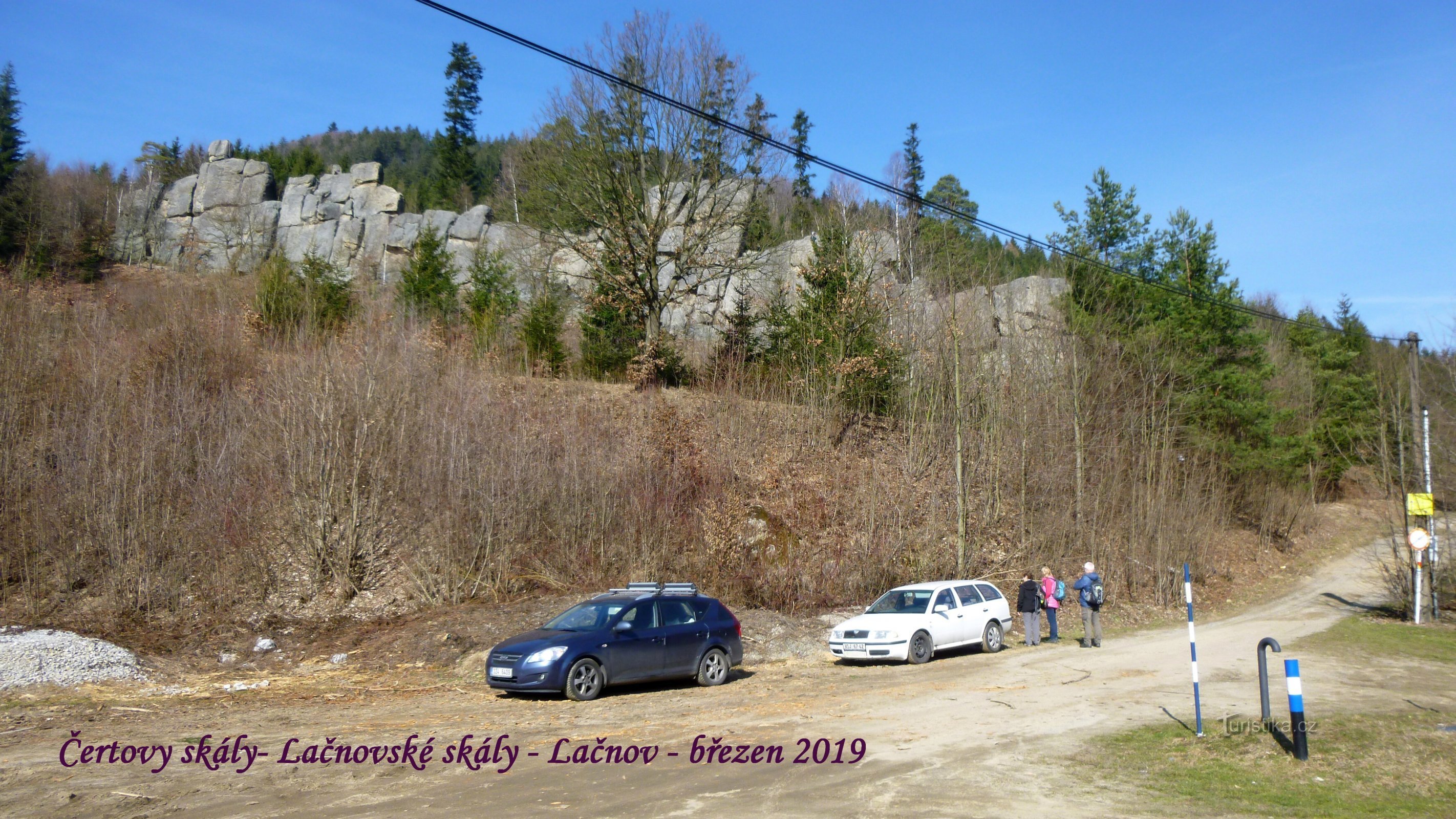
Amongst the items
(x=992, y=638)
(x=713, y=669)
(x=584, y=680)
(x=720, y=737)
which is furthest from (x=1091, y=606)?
(x=720, y=737)

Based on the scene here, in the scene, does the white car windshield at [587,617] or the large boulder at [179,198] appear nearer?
the white car windshield at [587,617]

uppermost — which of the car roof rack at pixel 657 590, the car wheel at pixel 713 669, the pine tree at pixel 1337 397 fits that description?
the pine tree at pixel 1337 397

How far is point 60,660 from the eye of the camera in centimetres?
1502

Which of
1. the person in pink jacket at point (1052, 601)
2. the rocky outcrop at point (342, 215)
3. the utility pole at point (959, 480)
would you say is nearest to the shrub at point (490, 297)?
the utility pole at point (959, 480)

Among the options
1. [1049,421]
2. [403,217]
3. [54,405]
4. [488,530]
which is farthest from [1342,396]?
[403,217]

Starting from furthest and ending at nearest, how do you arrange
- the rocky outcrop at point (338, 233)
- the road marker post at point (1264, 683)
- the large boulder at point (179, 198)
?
1. the large boulder at point (179, 198)
2. the rocky outcrop at point (338, 233)
3. the road marker post at point (1264, 683)

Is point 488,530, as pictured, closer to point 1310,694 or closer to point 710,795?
point 710,795

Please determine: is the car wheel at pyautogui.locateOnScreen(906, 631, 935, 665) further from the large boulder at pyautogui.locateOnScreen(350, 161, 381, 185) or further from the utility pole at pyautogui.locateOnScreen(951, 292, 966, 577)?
A: the large boulder at pyautogui.locateOnScreen(350, 161, 381, 185)

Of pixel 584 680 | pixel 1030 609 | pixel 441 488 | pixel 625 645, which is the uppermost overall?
pixel 441 488

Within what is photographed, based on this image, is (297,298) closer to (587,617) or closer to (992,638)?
(587,617)

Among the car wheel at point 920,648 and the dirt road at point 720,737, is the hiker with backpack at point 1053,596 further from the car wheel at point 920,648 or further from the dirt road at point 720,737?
the car wheel at point 920,648

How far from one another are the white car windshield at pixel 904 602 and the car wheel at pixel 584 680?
6.96 m

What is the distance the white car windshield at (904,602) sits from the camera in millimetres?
18219

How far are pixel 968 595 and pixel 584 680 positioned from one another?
9.21m
